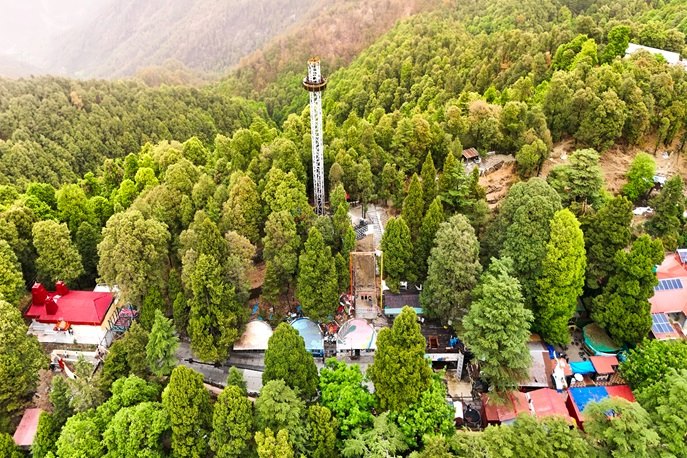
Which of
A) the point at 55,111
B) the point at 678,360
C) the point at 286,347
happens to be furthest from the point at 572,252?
the point at 55,111

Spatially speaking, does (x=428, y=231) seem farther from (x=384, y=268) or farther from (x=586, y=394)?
(x=586, y=394)

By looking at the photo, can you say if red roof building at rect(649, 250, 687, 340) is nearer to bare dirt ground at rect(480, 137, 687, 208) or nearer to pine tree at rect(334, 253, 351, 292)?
bare dirt ground at rect(480, 137, 687, 208)

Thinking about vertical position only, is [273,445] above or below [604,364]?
below

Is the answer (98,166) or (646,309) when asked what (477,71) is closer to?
(646,309)

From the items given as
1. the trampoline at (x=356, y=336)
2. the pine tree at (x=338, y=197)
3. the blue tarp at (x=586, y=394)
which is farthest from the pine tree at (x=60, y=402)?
the blue tarp at (x=586, y=394)

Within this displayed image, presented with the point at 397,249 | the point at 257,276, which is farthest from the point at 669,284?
the point at 257,276

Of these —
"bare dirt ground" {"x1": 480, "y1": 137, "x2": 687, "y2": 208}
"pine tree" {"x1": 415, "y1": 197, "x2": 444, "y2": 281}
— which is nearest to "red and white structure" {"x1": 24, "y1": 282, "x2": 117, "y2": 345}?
"pine tree" {"x1": 415, "y1": 197, "x2": 444, "y2": 281}

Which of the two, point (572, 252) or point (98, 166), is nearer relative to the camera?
point (572, 252)

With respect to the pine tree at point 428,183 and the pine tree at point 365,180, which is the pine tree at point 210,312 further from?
the pine tree at point 428,183
